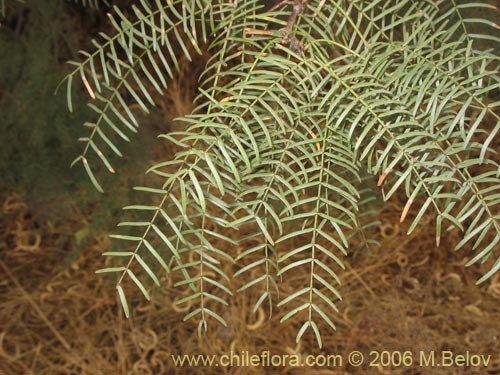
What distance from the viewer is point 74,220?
1044mm

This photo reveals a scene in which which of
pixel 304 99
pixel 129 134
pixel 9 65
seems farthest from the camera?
pixel 9 65

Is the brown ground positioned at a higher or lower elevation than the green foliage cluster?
lower

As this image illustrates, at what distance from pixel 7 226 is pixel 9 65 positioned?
0.92 feet

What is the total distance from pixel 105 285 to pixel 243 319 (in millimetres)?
236

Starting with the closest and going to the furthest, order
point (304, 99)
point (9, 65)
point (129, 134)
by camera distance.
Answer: point (304, 99) < point (129, 134) < point (9, 65)

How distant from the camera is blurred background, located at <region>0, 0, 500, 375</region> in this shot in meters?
0.91

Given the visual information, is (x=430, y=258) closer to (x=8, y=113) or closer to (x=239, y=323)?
(x=239, y=323)

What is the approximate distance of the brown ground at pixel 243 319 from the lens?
0.91 metres

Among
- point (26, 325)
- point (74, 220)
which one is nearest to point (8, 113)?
point (74, 220)

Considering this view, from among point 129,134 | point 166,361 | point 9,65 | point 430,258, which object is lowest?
point 166,361

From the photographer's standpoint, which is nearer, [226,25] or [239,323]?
[226,25]

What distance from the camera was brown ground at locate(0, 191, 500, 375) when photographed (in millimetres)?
909

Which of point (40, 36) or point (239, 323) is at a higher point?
point (40, 36)

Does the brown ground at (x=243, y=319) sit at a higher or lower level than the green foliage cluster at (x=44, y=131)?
lower
